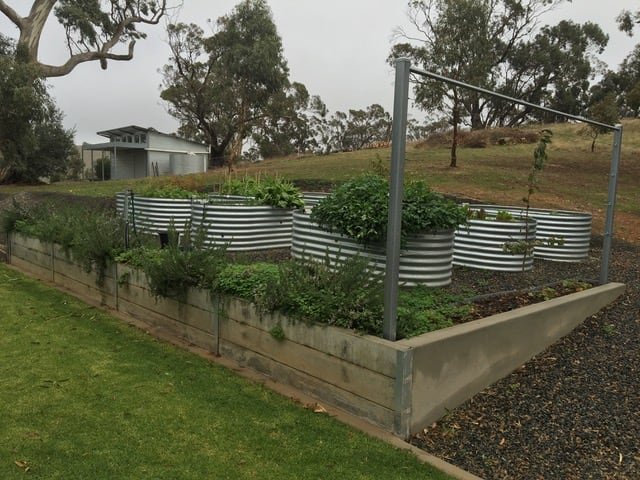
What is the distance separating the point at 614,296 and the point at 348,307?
10.4 feet

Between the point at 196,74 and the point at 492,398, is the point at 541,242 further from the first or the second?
the point at 196,74

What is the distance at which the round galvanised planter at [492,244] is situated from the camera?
5688 millimetres

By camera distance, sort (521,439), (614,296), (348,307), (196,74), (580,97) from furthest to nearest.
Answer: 1. (580,97)
2. (196,74)
3. (614,296)
4. (348,307)
5. (521,439)

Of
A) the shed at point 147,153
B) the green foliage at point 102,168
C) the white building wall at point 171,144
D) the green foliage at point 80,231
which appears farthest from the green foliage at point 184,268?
the green foliage at point 102,168

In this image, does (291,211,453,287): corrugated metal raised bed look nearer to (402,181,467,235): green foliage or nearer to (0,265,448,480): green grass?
(402,181,467,235): green foliage

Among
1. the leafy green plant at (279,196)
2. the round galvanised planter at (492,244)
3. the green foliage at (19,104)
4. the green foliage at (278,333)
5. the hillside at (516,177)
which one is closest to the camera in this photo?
the green foliage at (278,333)

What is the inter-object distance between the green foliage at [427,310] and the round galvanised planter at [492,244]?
4.22 ft

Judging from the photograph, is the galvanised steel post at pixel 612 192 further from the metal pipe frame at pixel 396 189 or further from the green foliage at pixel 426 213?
the metal pipe frame at pixel 396 189

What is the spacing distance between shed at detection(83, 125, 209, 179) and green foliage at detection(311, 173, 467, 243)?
2745cm

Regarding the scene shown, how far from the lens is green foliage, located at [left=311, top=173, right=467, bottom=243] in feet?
15.2

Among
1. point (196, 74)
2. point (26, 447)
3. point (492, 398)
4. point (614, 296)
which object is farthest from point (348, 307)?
point (196, 74)

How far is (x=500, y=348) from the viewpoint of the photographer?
364 centimetres

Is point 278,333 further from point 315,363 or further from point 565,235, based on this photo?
point 565,235

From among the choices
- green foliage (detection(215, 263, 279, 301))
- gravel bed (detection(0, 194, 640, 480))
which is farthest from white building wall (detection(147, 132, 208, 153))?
gravel bed (detection(0, 194, 640, 480))
